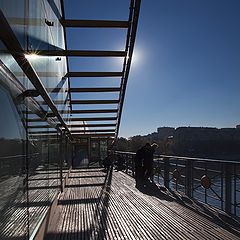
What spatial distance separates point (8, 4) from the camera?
2.30 metres

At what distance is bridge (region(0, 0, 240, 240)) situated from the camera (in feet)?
8.83

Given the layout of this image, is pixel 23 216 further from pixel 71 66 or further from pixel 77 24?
pixel 71 66

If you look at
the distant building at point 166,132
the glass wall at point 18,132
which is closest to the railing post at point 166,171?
the glass wall at point 18,132

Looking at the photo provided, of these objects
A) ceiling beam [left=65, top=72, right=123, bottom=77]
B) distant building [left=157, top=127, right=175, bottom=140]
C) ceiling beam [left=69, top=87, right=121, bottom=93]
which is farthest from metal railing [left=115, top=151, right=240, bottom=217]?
distant building [left=157, top=127, right=175, bottom=140]

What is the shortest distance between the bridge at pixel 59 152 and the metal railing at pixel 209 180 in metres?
0.02

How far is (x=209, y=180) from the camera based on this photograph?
7699 millimetres

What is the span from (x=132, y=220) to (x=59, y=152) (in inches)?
128

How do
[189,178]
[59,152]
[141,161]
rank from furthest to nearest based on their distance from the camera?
1. [141,161]
2. [59,152]
3. [189,178]

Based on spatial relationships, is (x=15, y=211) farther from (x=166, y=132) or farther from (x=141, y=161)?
(x=166, y=132)

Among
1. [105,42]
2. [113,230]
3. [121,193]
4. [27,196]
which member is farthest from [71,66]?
[27,196]

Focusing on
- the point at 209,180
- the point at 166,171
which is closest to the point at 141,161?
the point at 166,171

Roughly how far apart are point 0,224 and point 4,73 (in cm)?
96

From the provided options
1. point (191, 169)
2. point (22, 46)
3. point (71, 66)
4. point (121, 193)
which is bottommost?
point (121, 193)

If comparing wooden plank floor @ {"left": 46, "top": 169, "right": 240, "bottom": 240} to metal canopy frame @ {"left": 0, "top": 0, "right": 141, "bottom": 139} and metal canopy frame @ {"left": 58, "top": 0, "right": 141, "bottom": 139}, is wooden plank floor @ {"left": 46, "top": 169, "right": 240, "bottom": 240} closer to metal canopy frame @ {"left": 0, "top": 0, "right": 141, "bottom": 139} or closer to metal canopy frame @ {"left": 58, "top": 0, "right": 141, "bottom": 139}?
metal canopy frame @ {"left": 0, "top": 0, "right": 141, "bottom": 139}
